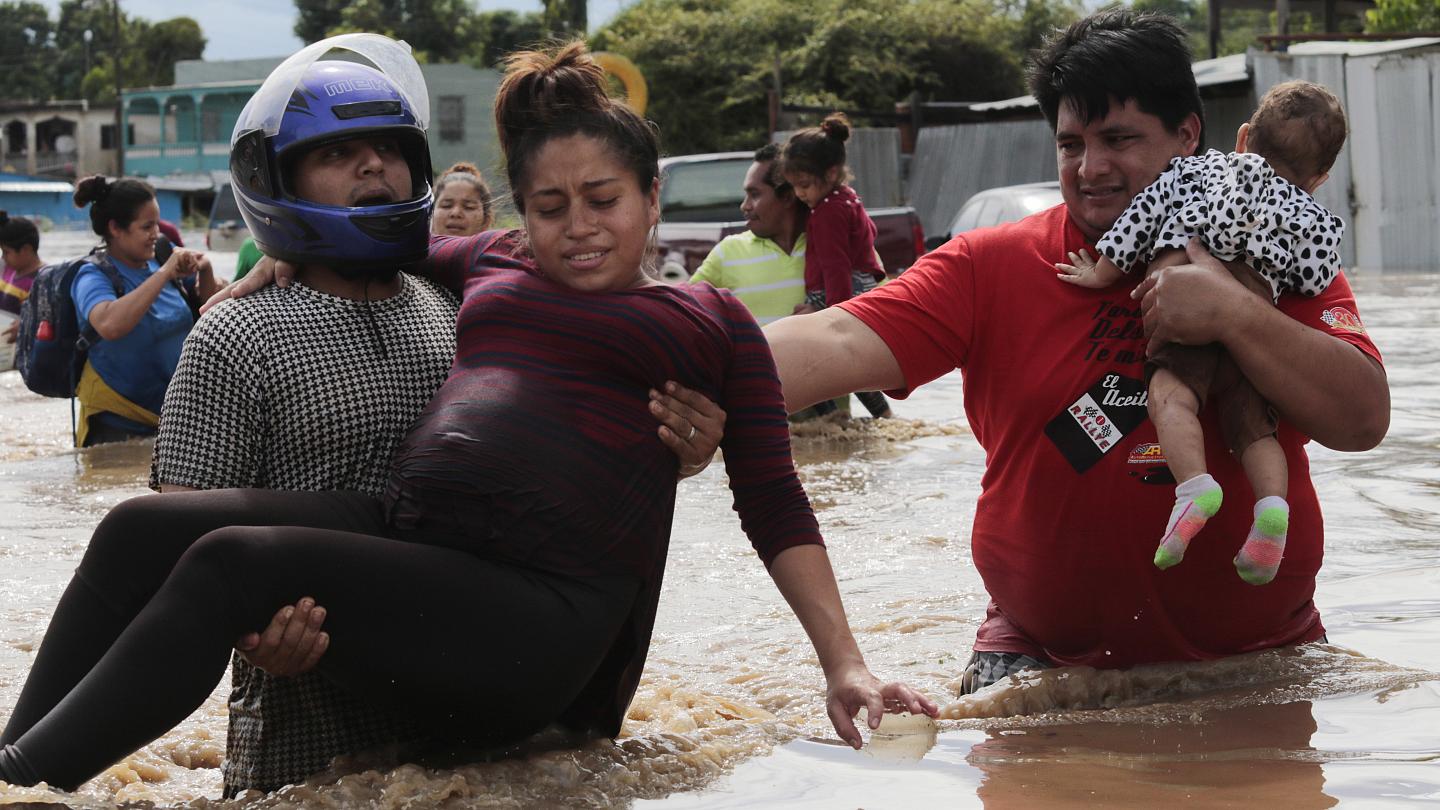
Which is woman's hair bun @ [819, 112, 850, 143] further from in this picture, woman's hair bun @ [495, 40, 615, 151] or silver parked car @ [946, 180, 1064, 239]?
woman's hair bun @ [495, 40, 615, 151]

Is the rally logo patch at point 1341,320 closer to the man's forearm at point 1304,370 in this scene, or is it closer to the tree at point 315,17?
the man's forearm at point 1304,370

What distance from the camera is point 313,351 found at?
10.1ft

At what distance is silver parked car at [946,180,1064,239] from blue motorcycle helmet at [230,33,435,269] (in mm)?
12058

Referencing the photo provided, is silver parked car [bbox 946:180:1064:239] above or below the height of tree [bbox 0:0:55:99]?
below

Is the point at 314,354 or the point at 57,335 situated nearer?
the point at 314,354

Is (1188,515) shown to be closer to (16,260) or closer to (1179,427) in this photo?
(1179,427)

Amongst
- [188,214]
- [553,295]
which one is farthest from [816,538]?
[188,214]

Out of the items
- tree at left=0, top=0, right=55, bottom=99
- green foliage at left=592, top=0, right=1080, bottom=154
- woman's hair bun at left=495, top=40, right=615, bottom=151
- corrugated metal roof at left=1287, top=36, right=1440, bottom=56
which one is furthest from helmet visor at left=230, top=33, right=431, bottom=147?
tree at left=0, top=0, right=55, bottom=99

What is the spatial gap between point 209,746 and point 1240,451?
2.42m

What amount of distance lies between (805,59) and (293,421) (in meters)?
34.0

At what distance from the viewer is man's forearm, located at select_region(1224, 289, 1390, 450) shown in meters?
3.51

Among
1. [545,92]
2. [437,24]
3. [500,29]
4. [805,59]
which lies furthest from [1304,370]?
[437,24]

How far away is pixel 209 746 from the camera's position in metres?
3.93

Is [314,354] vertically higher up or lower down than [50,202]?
lower down
